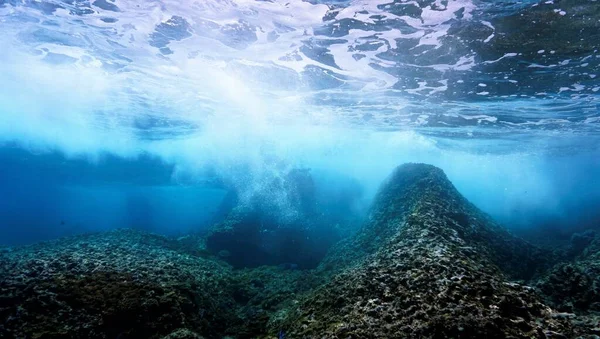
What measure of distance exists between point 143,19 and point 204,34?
9.11ft

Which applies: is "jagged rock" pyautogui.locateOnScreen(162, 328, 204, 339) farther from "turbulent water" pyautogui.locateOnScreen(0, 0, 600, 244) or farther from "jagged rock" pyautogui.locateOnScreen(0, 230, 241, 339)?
"turbulent water" pyautogui.locateOnScreen(0, 0, 600, 244)

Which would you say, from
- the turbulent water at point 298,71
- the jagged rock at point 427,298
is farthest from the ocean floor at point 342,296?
the turbulent water at point 298,71

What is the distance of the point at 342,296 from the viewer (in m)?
7.40

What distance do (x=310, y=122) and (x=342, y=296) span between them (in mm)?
31129

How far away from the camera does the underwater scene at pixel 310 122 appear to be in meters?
6.93

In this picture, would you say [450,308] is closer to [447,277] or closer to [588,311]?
[447,277]

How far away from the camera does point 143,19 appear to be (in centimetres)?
1340

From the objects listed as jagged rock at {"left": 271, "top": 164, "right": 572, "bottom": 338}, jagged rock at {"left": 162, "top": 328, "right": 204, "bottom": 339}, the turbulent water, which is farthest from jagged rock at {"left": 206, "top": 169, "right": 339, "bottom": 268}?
jagged rock at {"left": 162, "top": 328, "right": 204, "bottom": 339}

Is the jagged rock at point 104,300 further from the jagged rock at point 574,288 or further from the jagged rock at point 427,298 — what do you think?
the jagged rock at point 574,288

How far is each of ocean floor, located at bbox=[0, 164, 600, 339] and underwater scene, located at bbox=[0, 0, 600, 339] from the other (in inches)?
2.0

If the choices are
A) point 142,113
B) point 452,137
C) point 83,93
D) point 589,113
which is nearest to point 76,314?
point 83,93

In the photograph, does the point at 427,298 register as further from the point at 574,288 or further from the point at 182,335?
the point at 182,335

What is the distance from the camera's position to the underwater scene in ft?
22.7

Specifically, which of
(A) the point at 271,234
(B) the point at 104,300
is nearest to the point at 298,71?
(A) the point at 271,234
